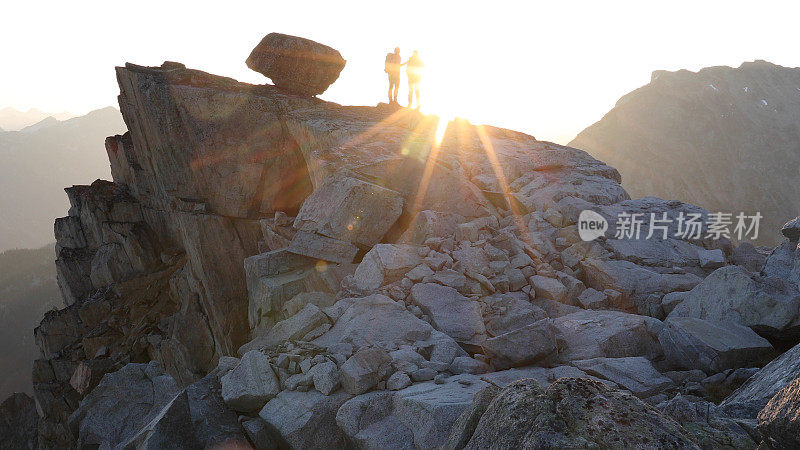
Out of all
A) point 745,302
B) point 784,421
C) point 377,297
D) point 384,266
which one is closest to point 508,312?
point 377,297

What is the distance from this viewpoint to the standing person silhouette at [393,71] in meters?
22.9

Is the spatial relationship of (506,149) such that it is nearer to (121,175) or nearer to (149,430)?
(149,430)

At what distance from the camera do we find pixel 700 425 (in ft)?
15.5

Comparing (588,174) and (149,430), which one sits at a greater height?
(588,174)

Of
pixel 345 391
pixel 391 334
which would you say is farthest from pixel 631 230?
pixel 345 391

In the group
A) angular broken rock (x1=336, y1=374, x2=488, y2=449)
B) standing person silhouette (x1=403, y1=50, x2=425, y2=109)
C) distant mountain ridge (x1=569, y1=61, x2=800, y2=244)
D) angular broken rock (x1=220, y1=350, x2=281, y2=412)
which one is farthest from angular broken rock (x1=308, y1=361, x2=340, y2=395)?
distant mountain ridge (x1=569, y1=61, x2=800, y2=244)

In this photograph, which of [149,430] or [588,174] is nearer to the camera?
[149,430]

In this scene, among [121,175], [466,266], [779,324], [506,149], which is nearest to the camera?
[779,324]

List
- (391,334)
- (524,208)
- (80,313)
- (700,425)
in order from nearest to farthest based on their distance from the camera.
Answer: (700,425)
(391,334)
(524,208)
(80,313)

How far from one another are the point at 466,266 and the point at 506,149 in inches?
469

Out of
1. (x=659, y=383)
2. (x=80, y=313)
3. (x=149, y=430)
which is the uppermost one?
(x=149, y=430)

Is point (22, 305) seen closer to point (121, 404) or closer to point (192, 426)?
point (121, 404)

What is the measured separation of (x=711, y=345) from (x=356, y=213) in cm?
930

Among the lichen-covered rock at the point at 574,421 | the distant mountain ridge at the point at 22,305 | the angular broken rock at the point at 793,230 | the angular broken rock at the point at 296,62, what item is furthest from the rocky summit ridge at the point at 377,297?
the distant mountain ridge at the point at 22,305
